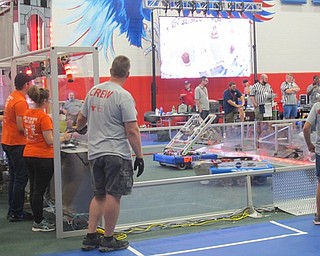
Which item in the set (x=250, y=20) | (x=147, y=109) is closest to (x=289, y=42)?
(x=250, y=20)

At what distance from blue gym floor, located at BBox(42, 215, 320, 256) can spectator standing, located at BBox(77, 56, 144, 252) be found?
32cm

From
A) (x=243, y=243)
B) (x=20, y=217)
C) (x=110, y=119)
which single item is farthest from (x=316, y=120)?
(x=20, y=217)

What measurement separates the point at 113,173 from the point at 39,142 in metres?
1.10

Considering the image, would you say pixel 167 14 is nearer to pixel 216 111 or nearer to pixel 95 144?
pixel 216 111

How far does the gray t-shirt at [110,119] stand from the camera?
4672 millimetres

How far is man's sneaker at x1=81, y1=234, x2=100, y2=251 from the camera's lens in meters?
4.88

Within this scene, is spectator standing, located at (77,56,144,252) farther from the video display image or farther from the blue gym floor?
the video display image

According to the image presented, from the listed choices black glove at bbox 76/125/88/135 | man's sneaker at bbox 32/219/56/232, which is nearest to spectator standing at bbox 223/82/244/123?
black glove at bbox 76/125/88/135

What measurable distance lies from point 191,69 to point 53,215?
1174 cm

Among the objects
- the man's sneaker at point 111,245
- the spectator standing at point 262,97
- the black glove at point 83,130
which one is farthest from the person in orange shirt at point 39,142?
the spectator standing at point 262,97

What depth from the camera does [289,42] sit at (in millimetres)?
18953

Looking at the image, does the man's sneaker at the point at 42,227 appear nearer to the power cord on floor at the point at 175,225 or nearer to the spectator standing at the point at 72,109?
the power cord on floor at the point at 175,225

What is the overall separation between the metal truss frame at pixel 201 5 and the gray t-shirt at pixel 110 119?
10471 mm

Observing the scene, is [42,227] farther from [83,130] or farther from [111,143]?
[111,143]
